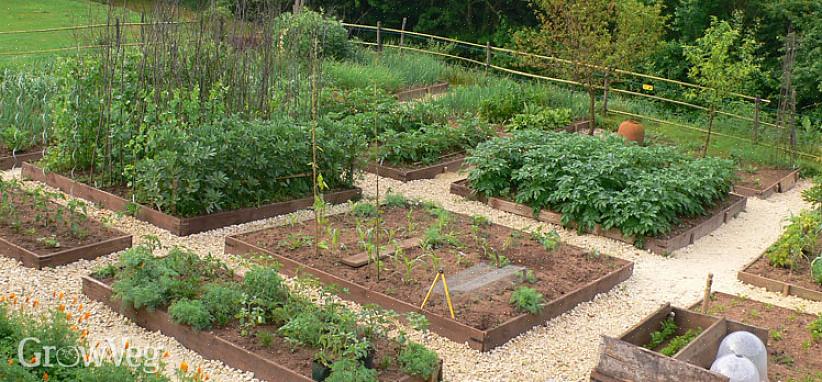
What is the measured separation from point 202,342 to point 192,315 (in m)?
0.18

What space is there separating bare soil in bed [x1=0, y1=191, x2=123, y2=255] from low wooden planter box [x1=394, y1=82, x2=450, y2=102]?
7123 mm

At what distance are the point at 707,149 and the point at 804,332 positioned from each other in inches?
237

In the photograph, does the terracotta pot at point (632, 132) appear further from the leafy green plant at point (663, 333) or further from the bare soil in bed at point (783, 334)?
the leafy green plant at point (663, 333)

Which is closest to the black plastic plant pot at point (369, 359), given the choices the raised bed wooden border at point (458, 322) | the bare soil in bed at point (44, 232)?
the raised bed wooden border at point (458, 322)

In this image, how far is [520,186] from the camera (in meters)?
9.61

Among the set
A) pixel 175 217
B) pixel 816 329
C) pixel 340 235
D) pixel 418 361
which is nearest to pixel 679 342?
pixel 816 329

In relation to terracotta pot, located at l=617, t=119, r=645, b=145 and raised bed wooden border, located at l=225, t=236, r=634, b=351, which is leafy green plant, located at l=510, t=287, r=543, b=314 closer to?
raised bed wooden border, located at l=225, t=236, r=634, b=351

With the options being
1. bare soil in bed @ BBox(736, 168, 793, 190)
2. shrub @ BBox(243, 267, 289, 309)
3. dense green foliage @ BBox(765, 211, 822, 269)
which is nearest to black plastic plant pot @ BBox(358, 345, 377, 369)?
shrub @ BBox(243, 267, 289, 309)

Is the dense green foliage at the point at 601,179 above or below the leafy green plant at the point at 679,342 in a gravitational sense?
above

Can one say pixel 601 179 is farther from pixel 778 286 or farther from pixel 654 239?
pixel 778 286

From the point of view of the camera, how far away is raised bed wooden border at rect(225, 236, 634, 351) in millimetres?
6391

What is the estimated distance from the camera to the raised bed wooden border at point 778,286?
301 inches

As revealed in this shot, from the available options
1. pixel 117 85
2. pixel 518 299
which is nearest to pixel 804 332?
pixel 518 299

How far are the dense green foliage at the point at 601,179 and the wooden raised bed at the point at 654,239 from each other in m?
0.08
